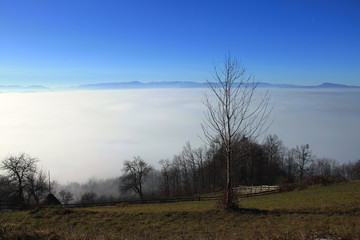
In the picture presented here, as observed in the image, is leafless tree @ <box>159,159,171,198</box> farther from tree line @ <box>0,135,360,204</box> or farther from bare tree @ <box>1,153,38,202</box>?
bare tree @ <box>1,153,38,202</box>

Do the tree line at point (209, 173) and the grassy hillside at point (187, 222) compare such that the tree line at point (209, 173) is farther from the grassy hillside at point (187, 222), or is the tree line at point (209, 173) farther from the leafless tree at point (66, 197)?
the grassy hillside at point (187, 222)

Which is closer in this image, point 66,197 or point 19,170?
point 19,170

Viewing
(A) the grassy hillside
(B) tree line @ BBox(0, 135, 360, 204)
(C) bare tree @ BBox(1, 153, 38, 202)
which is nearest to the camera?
(A) the grassy hillside

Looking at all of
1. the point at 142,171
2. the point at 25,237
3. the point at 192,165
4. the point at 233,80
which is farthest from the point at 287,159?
the point at 25,237

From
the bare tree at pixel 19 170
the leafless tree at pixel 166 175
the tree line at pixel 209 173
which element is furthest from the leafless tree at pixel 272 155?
the bare tree at pixel 19 170

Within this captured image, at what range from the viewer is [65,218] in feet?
43.6

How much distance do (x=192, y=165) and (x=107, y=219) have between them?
4594 cm

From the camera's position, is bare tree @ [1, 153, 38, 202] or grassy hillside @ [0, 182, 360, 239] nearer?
grassy hillside @ [0, 182, 360, 239]

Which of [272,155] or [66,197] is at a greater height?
[272,155]

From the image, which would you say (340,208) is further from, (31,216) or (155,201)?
(155,201)

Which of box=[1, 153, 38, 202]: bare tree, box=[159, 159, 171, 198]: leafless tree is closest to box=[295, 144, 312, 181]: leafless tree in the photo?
box=[159, 159, 171, 198]: leafless tree

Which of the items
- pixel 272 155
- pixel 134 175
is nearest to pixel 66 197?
pixel 134 175

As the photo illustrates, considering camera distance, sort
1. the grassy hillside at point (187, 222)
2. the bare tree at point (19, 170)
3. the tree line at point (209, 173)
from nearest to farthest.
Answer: the grassy hillside at point (187, 222) → the bare tree at point (19, 170) → the tree line at point (209, 173)

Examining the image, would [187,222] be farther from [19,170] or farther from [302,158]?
[302,158]
